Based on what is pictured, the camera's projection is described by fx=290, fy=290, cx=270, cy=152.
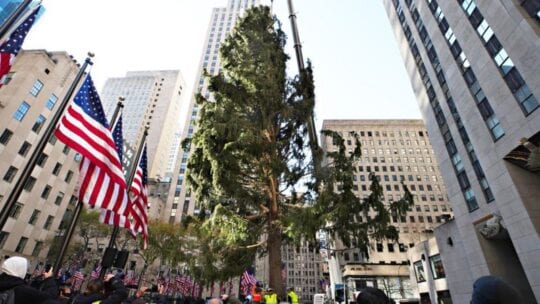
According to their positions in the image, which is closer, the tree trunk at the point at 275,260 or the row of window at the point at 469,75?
the tree trunk at the point at 275,260

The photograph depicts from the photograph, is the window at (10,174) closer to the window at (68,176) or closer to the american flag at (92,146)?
the window at (68,176)

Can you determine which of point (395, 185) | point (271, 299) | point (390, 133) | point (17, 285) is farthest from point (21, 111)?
point (390, 133)

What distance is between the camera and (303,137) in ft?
48.6

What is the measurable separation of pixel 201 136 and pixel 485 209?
22516mm

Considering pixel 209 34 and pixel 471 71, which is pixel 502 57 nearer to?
pixel 471 71

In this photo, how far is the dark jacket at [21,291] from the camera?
3684 mm

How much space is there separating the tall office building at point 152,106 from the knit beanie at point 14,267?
106 meters

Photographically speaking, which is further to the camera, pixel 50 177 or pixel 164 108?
pixel 164 108

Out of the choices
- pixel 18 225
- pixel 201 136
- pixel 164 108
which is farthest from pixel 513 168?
pixel 164 108

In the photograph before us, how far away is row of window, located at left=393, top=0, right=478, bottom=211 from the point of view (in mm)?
25516

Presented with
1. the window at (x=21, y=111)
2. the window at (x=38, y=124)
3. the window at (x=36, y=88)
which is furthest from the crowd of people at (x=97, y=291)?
the window at (x=36, y=88)

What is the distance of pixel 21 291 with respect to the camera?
12.3 feet

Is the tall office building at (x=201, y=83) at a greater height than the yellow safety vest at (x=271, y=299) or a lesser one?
greater

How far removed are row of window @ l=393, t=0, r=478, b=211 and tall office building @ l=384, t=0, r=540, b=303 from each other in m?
0.10
